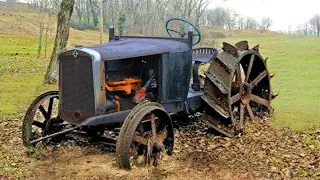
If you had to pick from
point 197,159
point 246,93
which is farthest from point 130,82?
point 246,93

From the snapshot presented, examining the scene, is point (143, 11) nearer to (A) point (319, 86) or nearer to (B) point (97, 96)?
(A) point (319, 86)

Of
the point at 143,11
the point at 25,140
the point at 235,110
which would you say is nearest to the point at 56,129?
the point at 25,140

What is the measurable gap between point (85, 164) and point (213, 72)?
255 cm

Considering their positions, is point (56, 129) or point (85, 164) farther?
point (56, 129)

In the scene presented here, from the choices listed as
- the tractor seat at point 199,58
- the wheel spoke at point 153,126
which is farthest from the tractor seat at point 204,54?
the wheel spoke at point 153,126

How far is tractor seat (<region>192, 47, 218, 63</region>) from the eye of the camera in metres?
7.07

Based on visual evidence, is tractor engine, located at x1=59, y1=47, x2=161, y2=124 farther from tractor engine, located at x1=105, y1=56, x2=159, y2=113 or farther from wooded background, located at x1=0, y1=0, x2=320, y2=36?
wooded background, located at x1=0, y1=0, x2=320, y2=36

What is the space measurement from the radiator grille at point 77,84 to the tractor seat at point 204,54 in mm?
2357

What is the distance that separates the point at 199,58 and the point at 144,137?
94.2 inches

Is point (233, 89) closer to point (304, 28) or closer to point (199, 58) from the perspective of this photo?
point (199, 58)

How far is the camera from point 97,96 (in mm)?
5230

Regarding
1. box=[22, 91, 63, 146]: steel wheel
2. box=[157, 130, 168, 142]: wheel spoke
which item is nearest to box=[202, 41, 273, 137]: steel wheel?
box=[157, 130, 168, 142]: wheel spoke

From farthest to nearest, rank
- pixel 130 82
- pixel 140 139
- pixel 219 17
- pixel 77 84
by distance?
pixel 219 17, pixel 130 82, pixel 77 84, pixel 140 139

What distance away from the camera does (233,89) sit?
729 centimetres
